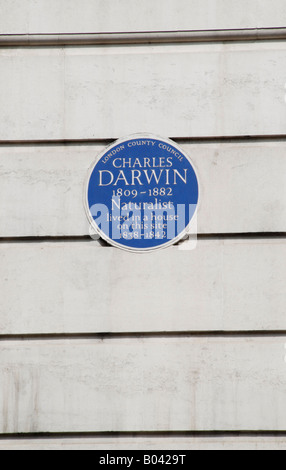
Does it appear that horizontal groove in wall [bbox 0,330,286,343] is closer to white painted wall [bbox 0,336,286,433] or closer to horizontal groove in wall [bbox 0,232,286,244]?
white painted wall [bbox 0,336,286,433]

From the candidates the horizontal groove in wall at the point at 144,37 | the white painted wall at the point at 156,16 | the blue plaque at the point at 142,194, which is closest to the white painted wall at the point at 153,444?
the blue plaque at the point at 142,194

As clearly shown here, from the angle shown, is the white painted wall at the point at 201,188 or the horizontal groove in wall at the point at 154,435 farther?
the white painted wall at the point at 201,188

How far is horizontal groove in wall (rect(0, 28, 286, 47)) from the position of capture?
6531 mm

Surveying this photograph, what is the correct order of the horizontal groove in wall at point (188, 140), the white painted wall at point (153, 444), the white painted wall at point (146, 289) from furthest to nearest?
the horizontal groove in wall at point (188, 140) → the white painted wall at point (146, 289) → the white painted wall at point (153, 444)

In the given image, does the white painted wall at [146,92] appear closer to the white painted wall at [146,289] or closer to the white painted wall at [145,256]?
the white painted wall at [145,256]

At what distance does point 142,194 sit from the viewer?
255 inches

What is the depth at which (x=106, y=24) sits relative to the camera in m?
6.57

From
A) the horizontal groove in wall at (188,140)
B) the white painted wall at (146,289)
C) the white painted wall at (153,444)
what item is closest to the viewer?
the white painted wall at (153,444)

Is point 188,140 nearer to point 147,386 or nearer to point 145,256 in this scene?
point 145,256

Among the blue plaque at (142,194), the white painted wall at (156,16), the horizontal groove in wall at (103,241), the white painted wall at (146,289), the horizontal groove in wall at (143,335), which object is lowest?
the horizontal groove in wall at (143,335)

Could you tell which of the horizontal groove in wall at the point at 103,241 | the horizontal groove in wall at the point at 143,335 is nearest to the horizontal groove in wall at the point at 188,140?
the horizontal groove in wall at the point at 103,241

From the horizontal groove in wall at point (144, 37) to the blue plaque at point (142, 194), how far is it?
957 mm

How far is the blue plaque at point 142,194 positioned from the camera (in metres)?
6.42

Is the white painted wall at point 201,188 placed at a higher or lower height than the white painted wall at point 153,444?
higher
